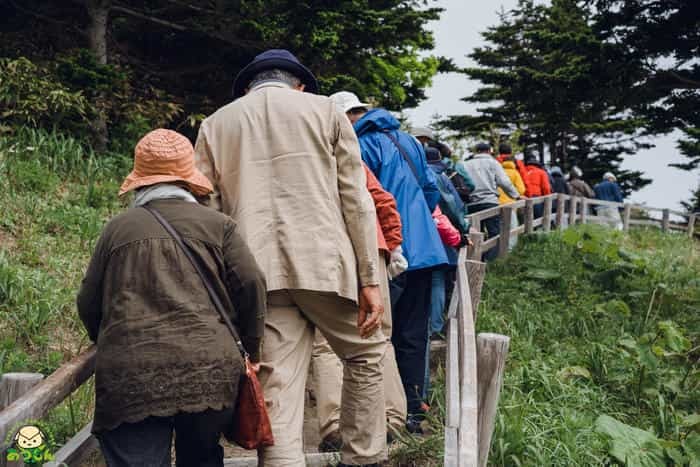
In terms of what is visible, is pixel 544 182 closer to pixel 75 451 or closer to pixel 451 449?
pixel 451 449

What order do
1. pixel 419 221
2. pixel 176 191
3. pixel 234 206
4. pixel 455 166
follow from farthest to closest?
pixel 455 166, pixel 419 221, pixel 234 206, pixel 176 191

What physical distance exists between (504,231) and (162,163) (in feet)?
25.1

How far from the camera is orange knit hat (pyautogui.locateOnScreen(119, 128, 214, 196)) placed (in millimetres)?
2516

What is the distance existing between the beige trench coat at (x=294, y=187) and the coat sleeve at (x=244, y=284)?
233mm

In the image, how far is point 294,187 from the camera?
9.32 feet

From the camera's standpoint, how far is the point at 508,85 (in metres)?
27.5

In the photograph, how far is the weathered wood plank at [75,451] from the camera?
262cm

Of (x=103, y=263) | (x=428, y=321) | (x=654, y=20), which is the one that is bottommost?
(x=428, y=321)

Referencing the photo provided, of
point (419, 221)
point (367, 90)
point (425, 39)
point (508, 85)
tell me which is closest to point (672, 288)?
point (367, 90)

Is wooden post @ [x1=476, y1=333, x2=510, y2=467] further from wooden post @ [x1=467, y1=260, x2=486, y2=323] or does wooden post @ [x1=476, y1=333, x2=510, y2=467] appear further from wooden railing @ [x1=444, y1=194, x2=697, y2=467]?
wooden post @ [x1=467, y1=260, x2=486, y2=323]

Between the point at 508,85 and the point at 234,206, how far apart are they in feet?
86.0

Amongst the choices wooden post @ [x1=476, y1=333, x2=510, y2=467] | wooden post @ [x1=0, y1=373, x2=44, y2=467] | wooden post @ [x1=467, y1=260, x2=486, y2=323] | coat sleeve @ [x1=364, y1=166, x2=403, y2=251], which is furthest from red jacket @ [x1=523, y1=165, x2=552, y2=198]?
wooden post @ [x1=0, y1=373, x2=44, y2=467]

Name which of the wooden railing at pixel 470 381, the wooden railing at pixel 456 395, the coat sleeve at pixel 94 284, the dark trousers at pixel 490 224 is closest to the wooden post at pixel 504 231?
the dark trousers at pixel 490 224

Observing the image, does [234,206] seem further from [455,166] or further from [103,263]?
[455,166]
